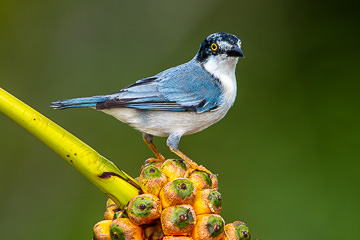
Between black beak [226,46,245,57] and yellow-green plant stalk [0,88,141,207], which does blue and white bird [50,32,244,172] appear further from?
yellow-green plant stalk [0,88,141,207]

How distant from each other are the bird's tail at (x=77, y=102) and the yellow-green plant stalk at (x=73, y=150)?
2.20 ft

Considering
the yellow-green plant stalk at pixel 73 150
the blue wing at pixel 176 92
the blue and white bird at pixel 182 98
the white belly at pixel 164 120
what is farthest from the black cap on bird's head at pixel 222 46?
the yellow-green plant stalk at pixel 73 150

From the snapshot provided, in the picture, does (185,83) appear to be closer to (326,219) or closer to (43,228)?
(326,219)

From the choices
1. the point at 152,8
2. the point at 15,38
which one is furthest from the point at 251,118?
the point at 15,38

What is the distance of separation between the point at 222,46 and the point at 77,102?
0.79m

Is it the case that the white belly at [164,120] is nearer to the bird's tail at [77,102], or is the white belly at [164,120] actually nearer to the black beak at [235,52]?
the bird's tail at [77,102]

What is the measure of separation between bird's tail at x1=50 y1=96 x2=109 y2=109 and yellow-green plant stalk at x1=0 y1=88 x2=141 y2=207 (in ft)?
2.20

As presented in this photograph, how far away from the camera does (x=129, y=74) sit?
13.1ft

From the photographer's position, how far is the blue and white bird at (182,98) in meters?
2.36

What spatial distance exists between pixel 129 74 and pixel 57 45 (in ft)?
2.26

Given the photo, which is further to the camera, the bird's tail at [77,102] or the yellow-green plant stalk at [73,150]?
the bird's tail at [77,102]

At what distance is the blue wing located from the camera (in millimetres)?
2453

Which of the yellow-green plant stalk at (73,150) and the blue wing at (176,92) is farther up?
the blue wing at (176,92)

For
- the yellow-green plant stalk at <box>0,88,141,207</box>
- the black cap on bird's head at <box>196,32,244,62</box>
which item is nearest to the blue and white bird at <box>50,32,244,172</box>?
the black cap on bird's head at <box>196,32,244,62</box>
